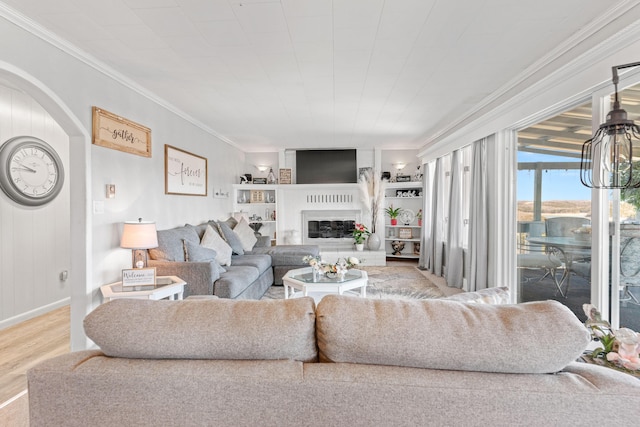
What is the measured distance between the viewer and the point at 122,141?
3.08 m

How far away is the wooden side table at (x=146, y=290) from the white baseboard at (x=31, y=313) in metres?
1.55

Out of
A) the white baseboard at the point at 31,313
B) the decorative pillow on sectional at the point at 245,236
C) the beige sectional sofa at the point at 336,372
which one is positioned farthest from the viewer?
the decorative pillow on sectional at the point at 245,236

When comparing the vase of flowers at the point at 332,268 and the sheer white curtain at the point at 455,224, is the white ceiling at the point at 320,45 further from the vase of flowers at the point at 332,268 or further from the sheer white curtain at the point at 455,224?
the vase of flowers at the point at 332,268

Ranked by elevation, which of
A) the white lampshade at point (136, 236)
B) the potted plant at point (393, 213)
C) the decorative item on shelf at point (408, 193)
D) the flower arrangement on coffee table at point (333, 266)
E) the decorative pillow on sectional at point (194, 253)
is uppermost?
the decorative item on shelf at point (408, 193)

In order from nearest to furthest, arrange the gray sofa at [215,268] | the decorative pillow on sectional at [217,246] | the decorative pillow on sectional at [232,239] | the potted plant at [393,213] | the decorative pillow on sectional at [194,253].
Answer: the gray sofa at [215,268] → the decorative pillow on sectional at [194,253] → the decorative pillow on sectional at [217,246] → the decorative pillow on sectional at [232,239] → the potted plant at [393,213]

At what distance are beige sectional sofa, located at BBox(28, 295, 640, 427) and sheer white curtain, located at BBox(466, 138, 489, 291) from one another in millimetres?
3043

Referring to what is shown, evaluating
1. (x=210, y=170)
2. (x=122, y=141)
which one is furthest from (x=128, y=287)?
(x=210, y=170)

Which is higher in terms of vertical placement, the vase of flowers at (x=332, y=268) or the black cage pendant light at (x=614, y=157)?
the black cage pendant light at (x=614, y=157)

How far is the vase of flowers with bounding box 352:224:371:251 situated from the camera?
651 cm

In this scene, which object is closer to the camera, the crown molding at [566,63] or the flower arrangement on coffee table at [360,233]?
the crown molding at [566,63]

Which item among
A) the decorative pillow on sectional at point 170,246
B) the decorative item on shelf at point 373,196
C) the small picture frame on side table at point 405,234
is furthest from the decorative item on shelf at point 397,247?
the decorative pillow on sectional at point 170,246

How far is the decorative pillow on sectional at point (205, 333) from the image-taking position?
93 cm

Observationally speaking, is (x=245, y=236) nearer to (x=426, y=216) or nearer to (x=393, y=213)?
(x=393, y=213)

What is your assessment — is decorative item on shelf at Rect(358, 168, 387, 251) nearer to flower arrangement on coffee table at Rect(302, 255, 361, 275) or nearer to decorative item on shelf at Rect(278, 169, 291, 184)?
decorative item on shelf at Rect(278, 169, 291, 184)
